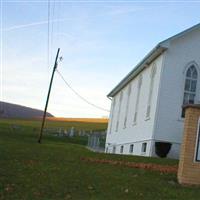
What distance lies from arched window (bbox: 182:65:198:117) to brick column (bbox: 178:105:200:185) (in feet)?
44.0

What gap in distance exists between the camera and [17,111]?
112 meters

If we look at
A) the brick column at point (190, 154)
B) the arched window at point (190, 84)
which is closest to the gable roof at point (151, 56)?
the arched window at point (190, 84)

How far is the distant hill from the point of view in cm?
10775

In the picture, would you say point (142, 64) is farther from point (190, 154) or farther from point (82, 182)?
point (82, 182)

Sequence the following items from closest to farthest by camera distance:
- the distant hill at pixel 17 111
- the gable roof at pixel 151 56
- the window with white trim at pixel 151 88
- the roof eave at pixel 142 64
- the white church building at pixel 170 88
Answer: the gable roof at pixel 151 56
the white church building at pixel 170 88
the roof eave at pixel 142 64
the window with white trim at pixel 151 88
the distant hill at pixel 17 111

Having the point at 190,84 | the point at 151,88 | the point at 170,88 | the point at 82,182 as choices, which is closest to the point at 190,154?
the point at 82,182

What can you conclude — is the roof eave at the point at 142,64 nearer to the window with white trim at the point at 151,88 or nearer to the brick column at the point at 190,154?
the window with white trim at the point at 151,88

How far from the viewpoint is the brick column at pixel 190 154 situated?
45.2 ft

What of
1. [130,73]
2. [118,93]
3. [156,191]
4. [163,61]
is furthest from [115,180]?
[118,93]

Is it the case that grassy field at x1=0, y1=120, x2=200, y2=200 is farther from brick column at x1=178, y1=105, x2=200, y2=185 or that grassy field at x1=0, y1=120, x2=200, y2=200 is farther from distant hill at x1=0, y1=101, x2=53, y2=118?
distant hill at x1=0, y1=101, x2=53, y2=118

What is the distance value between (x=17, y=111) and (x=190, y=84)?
87.3 metres

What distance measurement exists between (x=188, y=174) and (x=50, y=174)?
3.52 metres

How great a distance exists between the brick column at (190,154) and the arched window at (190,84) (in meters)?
13.4

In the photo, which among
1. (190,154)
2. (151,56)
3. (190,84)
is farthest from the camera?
(151,56)
